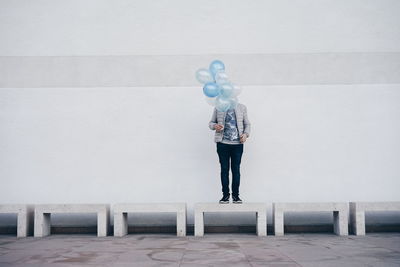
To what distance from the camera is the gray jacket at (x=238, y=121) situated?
4.71 metres

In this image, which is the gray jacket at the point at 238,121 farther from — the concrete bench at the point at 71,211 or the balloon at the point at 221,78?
the concrete bench at the point at 71,211

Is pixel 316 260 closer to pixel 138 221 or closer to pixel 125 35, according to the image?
pixel 138 221

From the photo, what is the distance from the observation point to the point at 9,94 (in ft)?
17.6

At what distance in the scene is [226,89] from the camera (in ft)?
13.4

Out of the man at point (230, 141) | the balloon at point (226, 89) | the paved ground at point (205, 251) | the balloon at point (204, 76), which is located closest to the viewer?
the paved ground at point (205, 251)

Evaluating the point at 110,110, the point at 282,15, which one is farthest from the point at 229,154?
the point at 282,15

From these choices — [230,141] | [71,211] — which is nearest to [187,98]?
[230,141]

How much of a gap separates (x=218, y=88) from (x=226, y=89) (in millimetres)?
97

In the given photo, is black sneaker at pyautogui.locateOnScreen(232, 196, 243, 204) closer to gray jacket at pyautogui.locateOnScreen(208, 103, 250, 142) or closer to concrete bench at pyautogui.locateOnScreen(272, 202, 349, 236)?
concrete bench at pyautogui.locateOnScreen(272, 202, 349, 236)

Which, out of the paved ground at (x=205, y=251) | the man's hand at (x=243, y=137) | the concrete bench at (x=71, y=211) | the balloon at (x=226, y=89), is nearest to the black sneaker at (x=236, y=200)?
the paved ground at (x=205, y=251)

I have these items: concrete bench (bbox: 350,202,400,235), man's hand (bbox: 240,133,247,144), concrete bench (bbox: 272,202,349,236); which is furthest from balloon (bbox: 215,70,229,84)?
concrete bench (bbox: 350,202,400,235)

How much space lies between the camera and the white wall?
5215 mm

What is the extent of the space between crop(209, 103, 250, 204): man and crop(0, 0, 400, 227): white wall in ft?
1.84

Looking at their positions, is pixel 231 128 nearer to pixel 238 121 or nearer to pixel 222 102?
pixel 238 121
